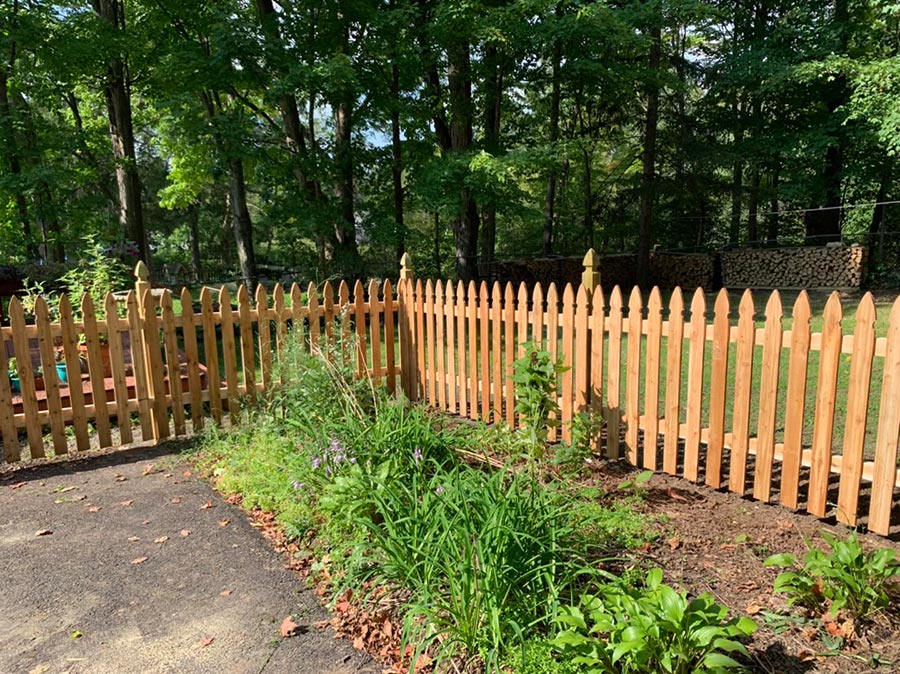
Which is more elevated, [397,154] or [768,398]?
[397,154]

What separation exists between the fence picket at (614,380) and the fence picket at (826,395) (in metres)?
1.24

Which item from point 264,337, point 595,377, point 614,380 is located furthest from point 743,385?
point 264,337

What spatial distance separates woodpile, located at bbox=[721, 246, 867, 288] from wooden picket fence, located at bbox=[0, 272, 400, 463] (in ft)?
48.0

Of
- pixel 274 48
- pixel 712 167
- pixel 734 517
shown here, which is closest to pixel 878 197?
pixel 712 167

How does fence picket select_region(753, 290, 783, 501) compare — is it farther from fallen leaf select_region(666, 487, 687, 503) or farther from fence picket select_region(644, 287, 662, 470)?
fence picket select_region(644, 287, 662, 470)

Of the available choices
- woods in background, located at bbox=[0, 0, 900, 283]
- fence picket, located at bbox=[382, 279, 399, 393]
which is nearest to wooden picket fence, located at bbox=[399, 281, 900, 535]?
fence picket, located at bbox=[382, 279, 399, 393]

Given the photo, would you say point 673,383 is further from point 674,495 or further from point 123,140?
point 123,140

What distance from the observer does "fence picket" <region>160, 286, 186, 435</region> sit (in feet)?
16.0

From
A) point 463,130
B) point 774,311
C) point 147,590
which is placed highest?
point 463,130

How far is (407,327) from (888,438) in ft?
13.4

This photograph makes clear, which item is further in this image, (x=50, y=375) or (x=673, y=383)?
(x=50, y=375)

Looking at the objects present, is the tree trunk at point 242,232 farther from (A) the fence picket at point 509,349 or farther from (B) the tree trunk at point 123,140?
(A) the fence picket at point 509,349

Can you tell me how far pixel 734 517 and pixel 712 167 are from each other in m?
16.5

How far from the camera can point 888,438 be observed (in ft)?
9.76
